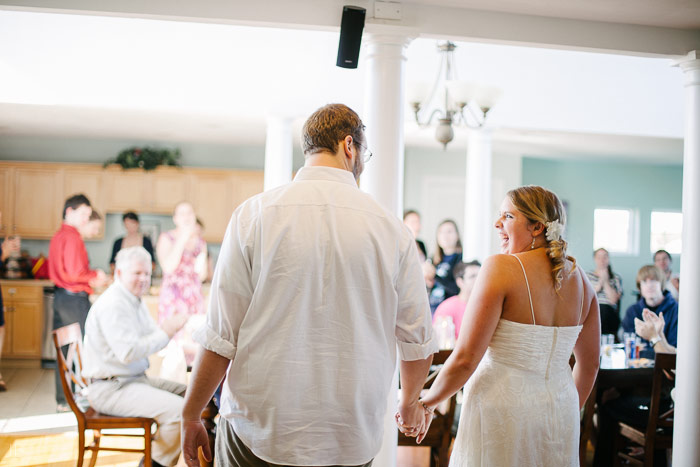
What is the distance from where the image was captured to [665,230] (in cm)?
1034

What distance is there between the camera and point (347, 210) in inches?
62.5

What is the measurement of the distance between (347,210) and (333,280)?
0.60ft

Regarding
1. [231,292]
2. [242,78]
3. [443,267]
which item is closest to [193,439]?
[231,292]

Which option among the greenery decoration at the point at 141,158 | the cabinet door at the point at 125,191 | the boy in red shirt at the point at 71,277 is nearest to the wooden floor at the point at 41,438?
the boy in red shirt at the point at 71,277

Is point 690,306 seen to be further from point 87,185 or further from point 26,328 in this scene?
point 87,185

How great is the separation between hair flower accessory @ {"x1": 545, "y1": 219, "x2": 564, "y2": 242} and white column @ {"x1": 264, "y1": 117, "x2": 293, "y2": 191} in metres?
3.98

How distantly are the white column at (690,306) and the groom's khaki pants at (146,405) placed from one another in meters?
2.53

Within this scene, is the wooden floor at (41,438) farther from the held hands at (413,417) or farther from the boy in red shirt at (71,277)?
the held hands at (413,417)

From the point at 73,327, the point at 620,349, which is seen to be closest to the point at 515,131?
the point at 620,349

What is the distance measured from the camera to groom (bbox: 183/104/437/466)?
1.55 metres

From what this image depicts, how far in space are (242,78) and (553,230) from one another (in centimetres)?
405

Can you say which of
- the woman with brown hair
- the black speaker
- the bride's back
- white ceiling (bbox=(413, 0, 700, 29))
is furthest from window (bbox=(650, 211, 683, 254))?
the bride's back

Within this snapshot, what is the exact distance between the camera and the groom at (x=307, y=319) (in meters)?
1.55

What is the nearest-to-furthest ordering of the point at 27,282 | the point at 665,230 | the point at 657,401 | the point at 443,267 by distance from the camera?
the point at 657,401 → the point at 443,267 → the point at 27,282 → the point at 665,230
